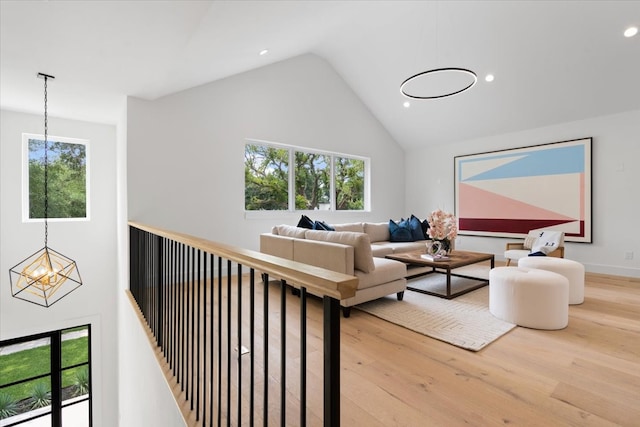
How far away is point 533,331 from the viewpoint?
250 centimetres

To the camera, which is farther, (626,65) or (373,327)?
(626,65)

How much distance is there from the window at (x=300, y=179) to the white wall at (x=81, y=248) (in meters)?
2.16

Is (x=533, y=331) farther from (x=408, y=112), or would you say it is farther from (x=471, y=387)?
(x=408, y=112)

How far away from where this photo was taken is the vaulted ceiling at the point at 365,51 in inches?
88.4

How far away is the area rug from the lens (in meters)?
2.38

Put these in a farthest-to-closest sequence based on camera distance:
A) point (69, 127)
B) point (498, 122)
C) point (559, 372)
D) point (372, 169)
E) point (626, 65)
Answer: point (372, 169)
point (498, 122)
point (69, 127)
point (626, 65)
point (559, 372)

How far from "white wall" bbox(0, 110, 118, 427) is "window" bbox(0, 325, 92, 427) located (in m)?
0.17

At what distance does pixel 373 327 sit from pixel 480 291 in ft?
6.07

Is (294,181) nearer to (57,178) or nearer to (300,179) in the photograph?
(300,179)

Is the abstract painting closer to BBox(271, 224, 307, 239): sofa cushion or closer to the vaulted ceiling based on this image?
the vaulted ceiling

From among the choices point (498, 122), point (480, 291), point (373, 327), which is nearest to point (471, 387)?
point (373, 327)

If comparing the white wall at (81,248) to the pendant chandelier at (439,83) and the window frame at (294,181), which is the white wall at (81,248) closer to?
the window frame at (294,181)

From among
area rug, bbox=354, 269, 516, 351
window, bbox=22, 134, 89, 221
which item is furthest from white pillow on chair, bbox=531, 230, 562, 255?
window, bbox=22, 134, 89, 221

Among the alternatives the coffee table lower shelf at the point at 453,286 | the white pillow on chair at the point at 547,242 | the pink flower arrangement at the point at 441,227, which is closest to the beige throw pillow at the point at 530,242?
the white pillow on chair at the point at 547,242
